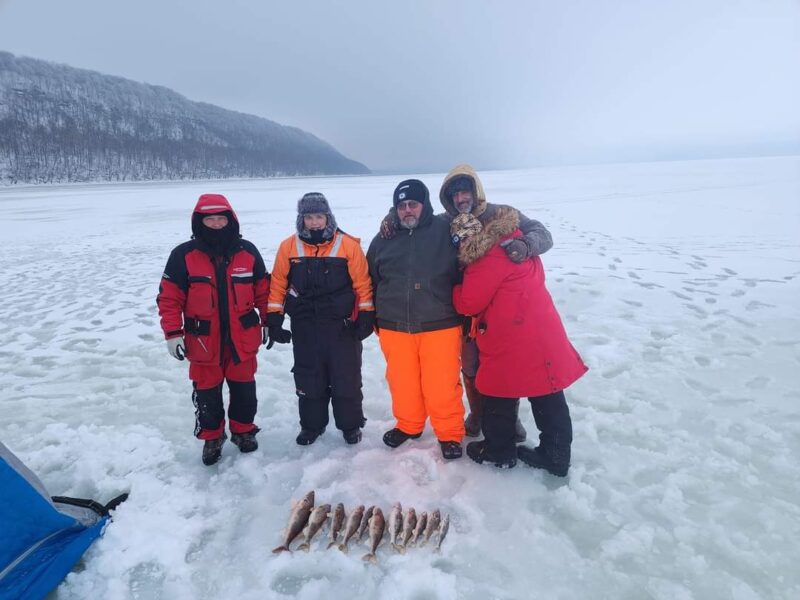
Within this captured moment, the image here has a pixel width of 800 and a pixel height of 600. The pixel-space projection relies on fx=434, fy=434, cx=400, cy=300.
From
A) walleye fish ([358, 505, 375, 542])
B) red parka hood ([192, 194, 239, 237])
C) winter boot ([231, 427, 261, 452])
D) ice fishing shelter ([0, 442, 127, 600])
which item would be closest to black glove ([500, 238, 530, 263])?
walleye fish ([358, 505, 375, 542])

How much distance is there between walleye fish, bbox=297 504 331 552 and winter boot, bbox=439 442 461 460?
35.2 inches

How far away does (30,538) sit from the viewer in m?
2.04

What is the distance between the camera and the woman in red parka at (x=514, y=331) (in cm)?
261

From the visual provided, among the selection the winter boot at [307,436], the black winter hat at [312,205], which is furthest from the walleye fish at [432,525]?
the black winter hat at [312,205]

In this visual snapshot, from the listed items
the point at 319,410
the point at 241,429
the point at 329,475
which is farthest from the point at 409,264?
the point at 241,429

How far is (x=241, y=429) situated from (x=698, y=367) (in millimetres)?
4080

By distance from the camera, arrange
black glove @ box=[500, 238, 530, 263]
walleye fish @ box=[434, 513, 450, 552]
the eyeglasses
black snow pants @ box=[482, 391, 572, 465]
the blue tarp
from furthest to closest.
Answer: the eyeglasses, black snow pants @ box=[482, 391, 572, 465], black glove @ box=[500, 238, 530, 263], walleye fish @ box=[434, 513, 450, 552], the blue tarp

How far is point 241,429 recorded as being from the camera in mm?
3172

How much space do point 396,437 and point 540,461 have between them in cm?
100

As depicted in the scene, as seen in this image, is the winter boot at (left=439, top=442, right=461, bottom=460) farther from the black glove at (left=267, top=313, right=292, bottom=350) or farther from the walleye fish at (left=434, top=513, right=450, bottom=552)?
the black glove at (left=267, top=313, right=292, bottom=350)

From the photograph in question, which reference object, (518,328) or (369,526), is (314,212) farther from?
(369,526)

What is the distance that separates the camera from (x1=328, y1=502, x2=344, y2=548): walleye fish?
2.31m

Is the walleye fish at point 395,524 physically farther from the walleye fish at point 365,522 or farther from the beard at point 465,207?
the beard at point 465,207

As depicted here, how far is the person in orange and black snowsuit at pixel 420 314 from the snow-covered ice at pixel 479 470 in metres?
0.32
